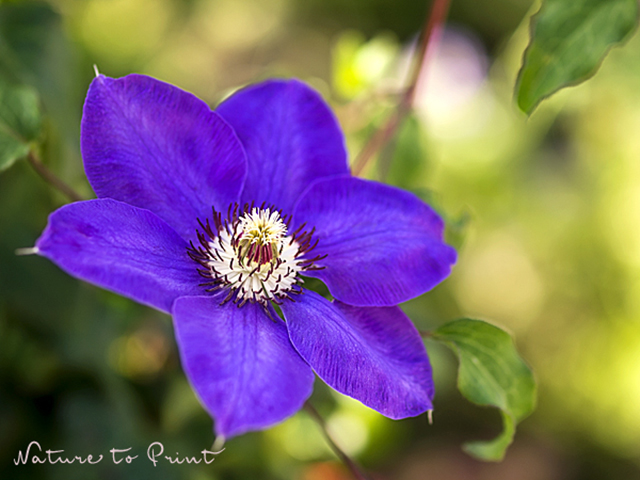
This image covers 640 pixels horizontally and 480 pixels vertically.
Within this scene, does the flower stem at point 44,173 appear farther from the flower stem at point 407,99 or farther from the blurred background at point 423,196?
the flower stem at point 407,99

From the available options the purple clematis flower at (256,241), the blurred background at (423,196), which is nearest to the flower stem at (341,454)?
the purple clematis flower at (256,241)

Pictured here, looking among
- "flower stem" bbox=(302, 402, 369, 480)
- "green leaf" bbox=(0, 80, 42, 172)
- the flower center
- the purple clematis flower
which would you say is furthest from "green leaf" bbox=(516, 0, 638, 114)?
"green leaf" bbox=(0, 80, 42, 172)

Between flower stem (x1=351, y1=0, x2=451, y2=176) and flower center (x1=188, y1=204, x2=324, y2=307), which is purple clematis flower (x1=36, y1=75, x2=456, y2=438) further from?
flower stem (x1=351, y1=0, x2=451, y2=176)

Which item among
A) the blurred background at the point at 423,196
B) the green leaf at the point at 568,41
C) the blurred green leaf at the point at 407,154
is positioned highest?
the green leaf at the point at 568,41

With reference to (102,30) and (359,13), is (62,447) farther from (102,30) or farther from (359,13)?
(359,13)

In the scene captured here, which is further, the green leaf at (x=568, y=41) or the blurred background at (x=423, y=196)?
the blurred background at (x=423, y=196)

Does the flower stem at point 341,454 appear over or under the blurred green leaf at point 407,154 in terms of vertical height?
under

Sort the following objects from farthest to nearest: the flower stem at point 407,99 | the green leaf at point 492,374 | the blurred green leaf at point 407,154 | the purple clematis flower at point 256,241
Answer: the blurred green leaf at point 407,154, the flower stem at point 407,99, the green leaf at point 492,374, the purple clematis flower at point 256,241
